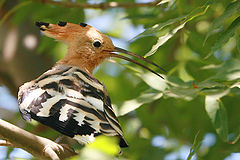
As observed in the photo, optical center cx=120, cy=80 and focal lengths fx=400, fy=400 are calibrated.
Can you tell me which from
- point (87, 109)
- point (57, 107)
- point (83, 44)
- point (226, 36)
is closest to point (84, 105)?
point (87, 109)

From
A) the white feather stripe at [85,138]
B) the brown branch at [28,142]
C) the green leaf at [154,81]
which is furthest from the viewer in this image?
the green leaf at [154,81]

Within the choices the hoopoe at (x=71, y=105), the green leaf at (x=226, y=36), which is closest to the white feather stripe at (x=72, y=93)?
the hoopoe at (x=71, y=105)

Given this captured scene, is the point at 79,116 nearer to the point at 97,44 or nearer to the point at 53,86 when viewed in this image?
the point at 53,86

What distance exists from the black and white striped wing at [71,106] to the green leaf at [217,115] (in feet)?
1.85

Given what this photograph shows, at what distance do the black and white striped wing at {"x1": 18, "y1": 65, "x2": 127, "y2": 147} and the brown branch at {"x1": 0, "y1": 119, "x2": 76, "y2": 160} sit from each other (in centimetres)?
14

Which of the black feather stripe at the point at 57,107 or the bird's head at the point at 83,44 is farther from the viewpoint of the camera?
the bird's head at the point at 83,44

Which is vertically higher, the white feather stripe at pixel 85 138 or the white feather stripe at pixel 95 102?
the white feather stripe at pixel 95 102

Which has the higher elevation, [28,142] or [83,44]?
[83,44]

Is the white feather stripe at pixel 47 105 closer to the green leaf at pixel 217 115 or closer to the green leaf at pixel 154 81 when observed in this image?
the green leaf at pixel 154 81

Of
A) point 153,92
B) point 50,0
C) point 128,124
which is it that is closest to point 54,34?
point 50,0

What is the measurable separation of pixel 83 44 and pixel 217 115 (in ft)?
3.91

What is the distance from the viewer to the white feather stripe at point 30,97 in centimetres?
221

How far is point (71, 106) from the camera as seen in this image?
2002mm

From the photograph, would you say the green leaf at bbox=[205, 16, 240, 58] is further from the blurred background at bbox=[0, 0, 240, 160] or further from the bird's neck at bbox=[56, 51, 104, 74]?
the bird's neck at bbox=[56, 51, 104, 74]
